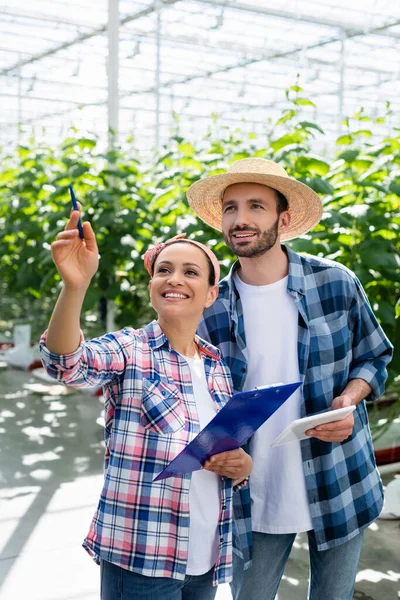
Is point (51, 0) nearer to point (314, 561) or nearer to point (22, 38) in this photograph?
point (22, 38)

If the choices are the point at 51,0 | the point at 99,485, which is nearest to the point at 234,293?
the point at 99,485

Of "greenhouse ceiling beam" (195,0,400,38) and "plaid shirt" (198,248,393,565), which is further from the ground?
"greenhouse ceiling beam" (195,0,400,38)

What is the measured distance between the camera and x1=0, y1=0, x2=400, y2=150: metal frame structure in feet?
31.4

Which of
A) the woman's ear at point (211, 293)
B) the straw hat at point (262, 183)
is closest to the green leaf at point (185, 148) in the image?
the straw hat at point (262, 183)

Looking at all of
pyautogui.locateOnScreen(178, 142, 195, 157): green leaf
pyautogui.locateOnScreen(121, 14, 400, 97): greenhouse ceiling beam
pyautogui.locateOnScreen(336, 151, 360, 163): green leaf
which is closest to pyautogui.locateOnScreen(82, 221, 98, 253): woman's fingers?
pyautogui.locateOnScreen(336, 151, 360, 163): green leaf

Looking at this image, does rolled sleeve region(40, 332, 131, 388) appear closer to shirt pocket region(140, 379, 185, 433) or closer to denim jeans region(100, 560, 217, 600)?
shirt pocket region(140, 379, 185, 433)

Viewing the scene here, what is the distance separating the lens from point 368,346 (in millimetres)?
1971

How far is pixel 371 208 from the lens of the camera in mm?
3611

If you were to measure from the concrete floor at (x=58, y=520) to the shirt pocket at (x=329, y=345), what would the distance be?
130cm

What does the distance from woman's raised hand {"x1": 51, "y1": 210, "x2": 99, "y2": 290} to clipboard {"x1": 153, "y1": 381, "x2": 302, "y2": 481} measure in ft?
1.13

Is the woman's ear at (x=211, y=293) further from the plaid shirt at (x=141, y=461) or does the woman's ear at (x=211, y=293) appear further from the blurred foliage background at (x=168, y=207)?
the blurred foliage background at (x=168, y=207)

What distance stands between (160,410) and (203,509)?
230mm

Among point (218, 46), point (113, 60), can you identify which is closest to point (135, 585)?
point (113, 60)

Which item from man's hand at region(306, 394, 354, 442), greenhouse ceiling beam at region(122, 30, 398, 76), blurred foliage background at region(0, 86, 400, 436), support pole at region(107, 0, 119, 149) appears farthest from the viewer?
greenhouse ceiling beam at region(122, 30, 398, 76)
